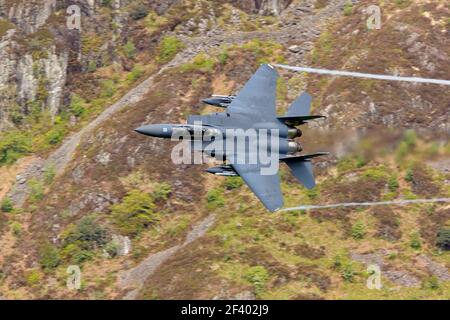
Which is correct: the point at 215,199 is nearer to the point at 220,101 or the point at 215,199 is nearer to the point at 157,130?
the point at 220,101

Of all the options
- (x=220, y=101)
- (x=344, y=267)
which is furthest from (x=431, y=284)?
(x=220, y=101)

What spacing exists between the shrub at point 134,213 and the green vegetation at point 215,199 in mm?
4072

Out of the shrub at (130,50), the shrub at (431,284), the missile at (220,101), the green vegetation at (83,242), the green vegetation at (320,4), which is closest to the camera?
the missile at (220,101)

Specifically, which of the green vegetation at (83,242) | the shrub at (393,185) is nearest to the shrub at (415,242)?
the shrub at (393,185)

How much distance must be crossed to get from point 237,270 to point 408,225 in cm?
1326

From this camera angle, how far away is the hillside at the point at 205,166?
56.0 metres

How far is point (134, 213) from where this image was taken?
209ft

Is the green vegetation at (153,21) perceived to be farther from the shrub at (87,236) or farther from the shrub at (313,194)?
the shrub at (313,194)

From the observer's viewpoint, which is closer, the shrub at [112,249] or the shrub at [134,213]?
the shrub at [112,249]

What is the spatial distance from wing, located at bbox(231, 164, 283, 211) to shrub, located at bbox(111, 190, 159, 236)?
1961 cm

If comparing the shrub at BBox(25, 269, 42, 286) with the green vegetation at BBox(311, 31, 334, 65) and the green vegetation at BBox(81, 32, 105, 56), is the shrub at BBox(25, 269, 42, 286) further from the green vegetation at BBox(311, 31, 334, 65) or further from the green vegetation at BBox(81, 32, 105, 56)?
the green vegetation at BBox(311, 31, 334, 65)

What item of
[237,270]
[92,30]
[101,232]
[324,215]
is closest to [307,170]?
[237,270]

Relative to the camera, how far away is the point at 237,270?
5550 cm

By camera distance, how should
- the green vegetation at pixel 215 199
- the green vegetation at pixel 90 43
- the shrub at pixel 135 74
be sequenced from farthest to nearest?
1. the green vegetation at pixel 90 43
2. the shrub at pixel 135 74
3. the green vegetation at pixel 215 199
